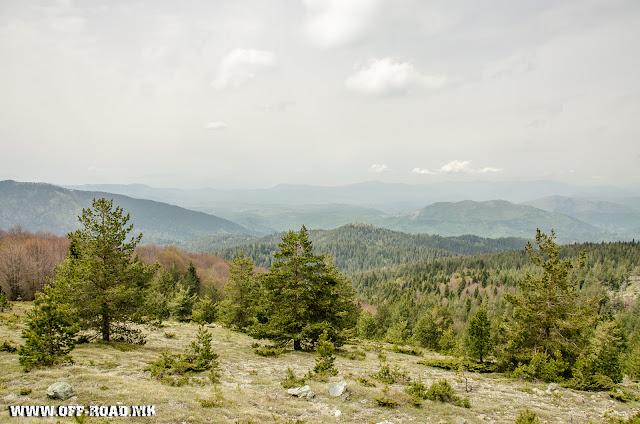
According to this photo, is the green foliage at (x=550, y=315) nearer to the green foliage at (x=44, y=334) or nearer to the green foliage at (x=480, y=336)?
the green foliage at (x=480, y=336)

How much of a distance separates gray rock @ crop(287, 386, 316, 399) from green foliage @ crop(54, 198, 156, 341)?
13170mm

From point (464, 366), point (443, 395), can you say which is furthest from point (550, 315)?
point (443, 395)

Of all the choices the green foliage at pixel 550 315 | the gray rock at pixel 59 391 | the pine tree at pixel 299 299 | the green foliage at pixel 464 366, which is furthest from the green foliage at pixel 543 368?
the gray rock at pixel 59 391

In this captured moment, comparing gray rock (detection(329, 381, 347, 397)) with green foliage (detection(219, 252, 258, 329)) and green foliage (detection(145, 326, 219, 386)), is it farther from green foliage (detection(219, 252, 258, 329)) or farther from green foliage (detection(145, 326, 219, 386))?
green foliage (detection(219, 252, 258, 329))

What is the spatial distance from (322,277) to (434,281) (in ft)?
556

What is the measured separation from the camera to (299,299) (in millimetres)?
25391

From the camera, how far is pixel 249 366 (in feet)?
62.6

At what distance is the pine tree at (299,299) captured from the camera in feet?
79.8

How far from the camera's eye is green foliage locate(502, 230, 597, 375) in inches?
893

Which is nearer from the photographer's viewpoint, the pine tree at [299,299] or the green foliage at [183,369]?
the green foliage at [183,369]

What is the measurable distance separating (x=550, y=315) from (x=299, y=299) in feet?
67.5

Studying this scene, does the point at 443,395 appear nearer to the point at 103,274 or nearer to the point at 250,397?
the point at 250,397

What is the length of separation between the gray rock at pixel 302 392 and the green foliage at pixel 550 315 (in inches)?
774

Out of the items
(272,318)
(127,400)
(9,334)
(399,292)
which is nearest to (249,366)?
(272,318)
